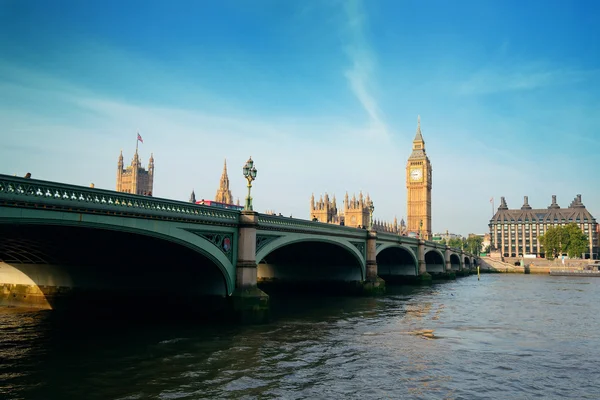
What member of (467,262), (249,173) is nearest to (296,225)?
(249,173)

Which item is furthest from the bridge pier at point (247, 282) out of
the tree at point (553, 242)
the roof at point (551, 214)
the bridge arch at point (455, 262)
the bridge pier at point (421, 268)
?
the roof at point (551, 214)

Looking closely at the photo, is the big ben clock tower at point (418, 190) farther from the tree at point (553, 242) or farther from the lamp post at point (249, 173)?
the lamp post at point (249, 173)

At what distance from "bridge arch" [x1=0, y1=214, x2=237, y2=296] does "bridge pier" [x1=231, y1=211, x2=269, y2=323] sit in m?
0.54

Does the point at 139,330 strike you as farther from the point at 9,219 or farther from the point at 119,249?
the point at 9,219

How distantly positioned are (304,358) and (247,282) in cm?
797

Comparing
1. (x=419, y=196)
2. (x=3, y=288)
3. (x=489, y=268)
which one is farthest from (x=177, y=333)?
(x=419, y=196)

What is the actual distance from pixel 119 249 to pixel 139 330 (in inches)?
169

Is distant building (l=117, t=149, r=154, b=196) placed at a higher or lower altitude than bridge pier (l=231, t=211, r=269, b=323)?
higher

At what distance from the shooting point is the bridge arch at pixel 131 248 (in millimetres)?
18672

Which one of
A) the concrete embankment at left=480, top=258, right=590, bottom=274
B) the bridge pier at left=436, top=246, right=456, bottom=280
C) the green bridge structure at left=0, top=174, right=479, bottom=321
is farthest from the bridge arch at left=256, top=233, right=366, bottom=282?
the concrete embankment at left=480, top=258, right=590, bottom=274

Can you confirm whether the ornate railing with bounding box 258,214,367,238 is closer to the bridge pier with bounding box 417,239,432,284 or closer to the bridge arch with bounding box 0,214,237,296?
the bridge arch with bounding box 0,214,237,296

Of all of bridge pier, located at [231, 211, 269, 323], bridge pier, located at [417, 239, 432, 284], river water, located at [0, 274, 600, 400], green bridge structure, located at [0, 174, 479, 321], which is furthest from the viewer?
bridge pier, located at [417, 239, 432, 284]

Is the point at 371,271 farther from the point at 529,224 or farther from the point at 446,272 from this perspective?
the point at 529,224

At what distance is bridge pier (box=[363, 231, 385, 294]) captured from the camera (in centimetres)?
4862
